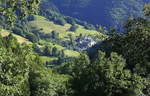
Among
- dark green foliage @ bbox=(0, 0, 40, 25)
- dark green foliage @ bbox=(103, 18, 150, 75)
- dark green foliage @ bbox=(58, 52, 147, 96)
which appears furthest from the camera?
dark green foliage @ bbox=(58, 52, 147, 96)

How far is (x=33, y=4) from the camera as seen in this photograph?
23.0m

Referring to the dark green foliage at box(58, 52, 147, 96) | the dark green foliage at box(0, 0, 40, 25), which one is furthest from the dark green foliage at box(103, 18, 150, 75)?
the dark green foliage at box(0, 0, 40, 25)

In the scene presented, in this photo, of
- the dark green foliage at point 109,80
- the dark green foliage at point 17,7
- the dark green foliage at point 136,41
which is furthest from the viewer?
the dark green foliage at point 109,80

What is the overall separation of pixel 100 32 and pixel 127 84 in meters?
8.11

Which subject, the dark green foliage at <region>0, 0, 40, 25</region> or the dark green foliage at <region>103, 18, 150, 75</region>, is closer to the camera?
the dark green foliage at <region>0, 0, 40, 25</region>

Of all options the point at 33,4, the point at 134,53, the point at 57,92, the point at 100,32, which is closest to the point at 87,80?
the point at 100,32

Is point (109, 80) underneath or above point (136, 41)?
underneath

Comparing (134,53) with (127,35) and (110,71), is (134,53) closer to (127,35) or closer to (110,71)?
(127,35)

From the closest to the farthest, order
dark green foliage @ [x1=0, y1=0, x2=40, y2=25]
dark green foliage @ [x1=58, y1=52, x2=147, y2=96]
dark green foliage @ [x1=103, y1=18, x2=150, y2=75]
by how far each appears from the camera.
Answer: dark green foliage @ [x1=0, y1=0, x2=40, y2=25] < dark green foliage @ [x1=103, y1=18, x2=150, y2=75] < dark green foliage @ [x1=58, y1=52, x2=147, y2=96]

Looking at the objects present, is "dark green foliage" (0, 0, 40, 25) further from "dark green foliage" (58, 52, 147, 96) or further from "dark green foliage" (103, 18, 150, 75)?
"dark green foliage" (58, 52, 147, 96)

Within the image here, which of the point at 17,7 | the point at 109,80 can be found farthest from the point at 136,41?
the point at 17,7

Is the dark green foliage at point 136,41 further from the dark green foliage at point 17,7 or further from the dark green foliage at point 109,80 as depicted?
the dark green foliage at point 17,7

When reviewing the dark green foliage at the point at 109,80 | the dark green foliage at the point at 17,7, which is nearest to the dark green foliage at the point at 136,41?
the dark green foliage at the point at 109,80

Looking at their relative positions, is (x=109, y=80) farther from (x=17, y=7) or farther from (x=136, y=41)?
(x=17, y=7)
